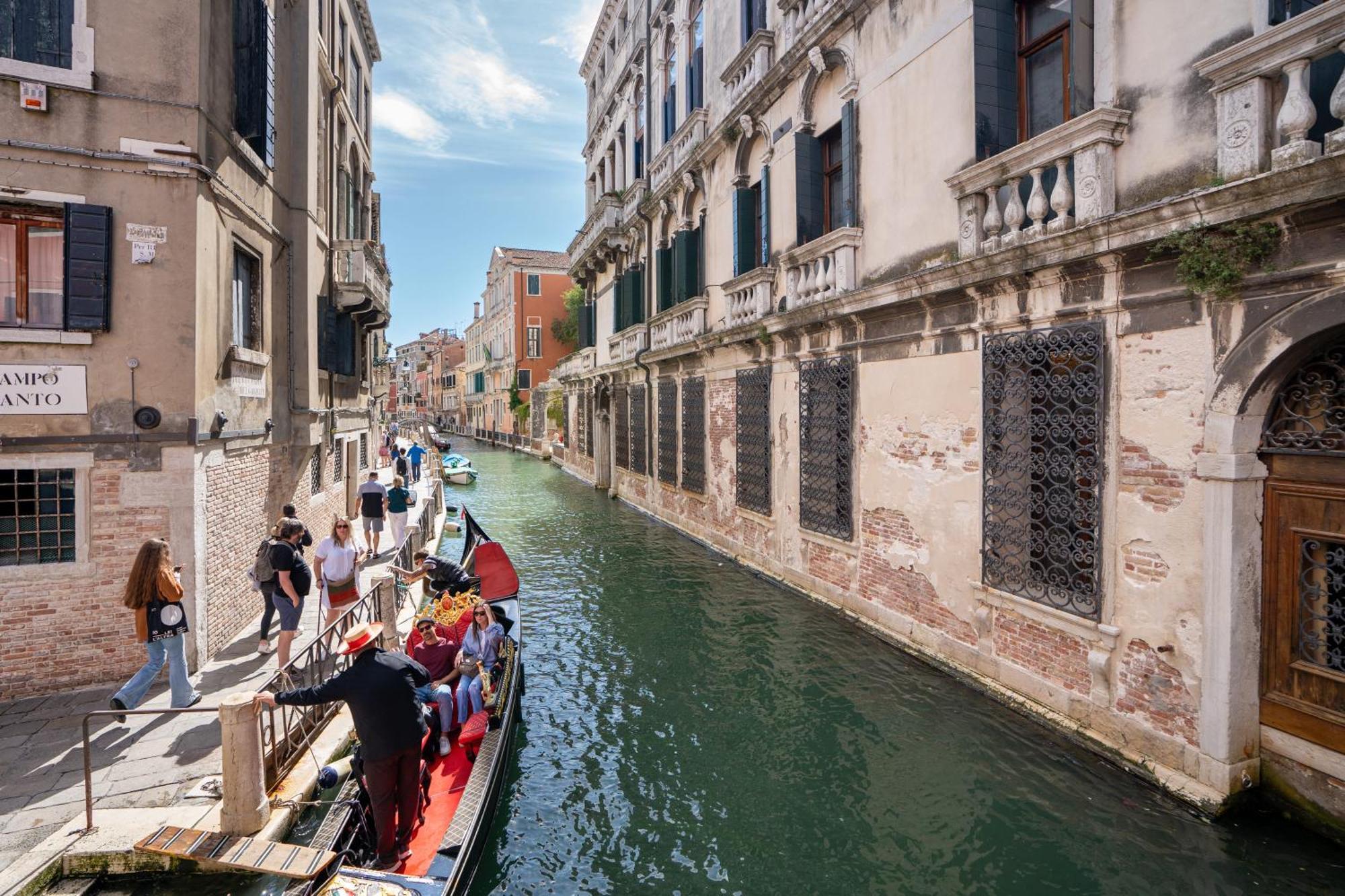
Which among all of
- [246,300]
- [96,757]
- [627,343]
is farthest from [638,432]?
[96,757]

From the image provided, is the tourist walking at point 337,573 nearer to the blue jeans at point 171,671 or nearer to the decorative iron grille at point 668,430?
the blue jeans at point 171,671

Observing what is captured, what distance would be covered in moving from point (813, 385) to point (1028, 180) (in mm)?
3757

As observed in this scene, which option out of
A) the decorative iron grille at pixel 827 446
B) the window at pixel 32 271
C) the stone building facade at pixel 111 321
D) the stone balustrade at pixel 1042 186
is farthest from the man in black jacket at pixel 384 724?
the decorative iron grille at pixel 827 446

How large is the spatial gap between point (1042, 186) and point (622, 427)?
1452 centimetres

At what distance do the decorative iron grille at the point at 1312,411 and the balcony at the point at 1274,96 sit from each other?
1147 millimetres

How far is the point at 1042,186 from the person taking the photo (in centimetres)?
584

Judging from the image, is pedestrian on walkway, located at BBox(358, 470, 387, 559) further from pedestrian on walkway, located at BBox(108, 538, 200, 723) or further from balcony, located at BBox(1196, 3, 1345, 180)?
balcony, located at BBox(1196, 3, 1345, 180)

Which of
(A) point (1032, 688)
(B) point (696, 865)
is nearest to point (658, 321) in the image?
(A) point (1032, 688)

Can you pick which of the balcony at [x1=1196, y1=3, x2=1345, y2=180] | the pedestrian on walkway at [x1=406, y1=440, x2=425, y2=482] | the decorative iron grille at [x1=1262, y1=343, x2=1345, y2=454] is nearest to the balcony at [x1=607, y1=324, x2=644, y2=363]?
the pedestrian on walkway at [x1=406, y1=440, x2=425, y2=482]

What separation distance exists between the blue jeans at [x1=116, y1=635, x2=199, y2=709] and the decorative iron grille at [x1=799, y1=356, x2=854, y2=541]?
674 centimetres

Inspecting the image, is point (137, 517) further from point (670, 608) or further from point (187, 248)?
point (670, 608)

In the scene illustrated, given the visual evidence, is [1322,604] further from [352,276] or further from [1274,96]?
[352,276]

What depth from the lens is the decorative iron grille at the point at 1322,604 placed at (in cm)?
407

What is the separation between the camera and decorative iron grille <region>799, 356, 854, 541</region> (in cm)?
863
